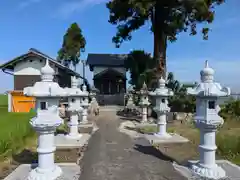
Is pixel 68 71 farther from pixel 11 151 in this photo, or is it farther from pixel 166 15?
pixel 11 151

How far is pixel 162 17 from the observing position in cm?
1691

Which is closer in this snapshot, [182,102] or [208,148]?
[208,148]

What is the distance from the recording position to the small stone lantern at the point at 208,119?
460 cm

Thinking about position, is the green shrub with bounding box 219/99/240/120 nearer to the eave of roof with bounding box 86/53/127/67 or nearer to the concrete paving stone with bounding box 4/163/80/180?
the concrete paving stone with bounding box 4/163/80/180

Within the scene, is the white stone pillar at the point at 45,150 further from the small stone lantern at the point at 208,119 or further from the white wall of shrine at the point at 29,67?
the white wall of shrine at the point at 29,67

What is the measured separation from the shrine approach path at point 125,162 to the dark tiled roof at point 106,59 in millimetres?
22047

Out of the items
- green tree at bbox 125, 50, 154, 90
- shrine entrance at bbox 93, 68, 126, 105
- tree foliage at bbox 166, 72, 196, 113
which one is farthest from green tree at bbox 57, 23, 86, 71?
tree foliage at bbox 166, 72, 196, 113

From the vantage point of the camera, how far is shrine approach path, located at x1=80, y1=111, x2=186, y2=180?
16.1ft

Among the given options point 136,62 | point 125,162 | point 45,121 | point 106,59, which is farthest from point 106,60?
point 45,121

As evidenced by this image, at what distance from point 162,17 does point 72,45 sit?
53.9 ft

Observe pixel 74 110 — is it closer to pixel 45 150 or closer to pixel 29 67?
pixel 45 150

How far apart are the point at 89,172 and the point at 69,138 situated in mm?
2895

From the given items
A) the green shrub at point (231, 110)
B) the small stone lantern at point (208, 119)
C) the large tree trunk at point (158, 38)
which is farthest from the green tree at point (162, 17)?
the small stone lantern at point (208, 119)

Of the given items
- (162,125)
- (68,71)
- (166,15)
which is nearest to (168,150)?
(162,125)
